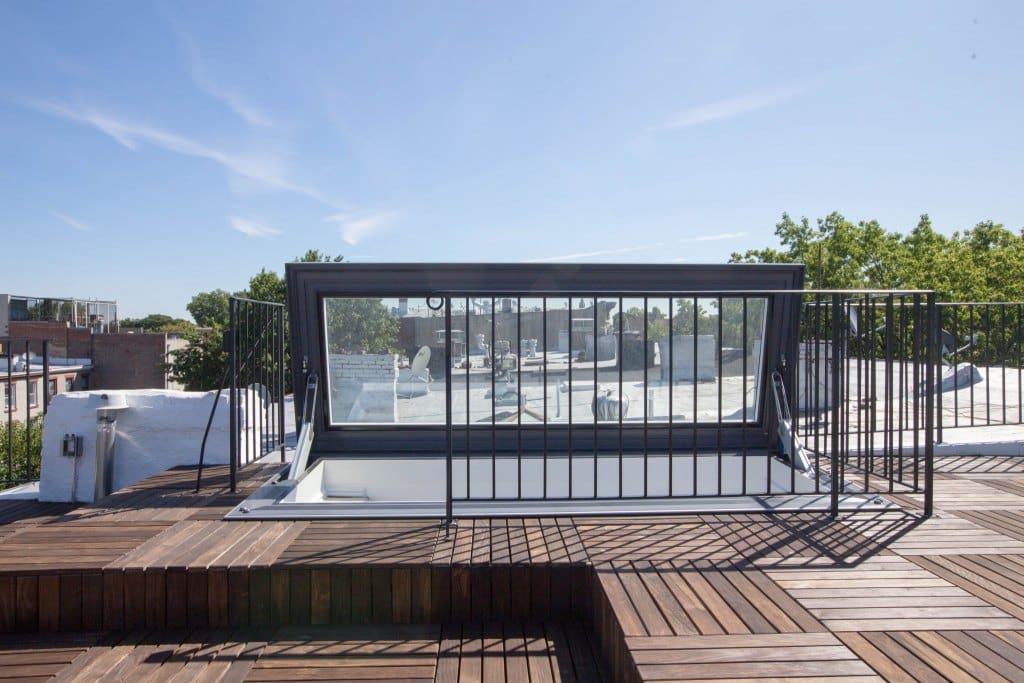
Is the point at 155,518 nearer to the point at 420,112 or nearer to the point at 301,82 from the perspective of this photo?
the point at 301,82

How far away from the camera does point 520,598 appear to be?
206 centimetres

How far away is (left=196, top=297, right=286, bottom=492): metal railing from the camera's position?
124 inches

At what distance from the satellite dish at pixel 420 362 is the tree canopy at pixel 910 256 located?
28149mm

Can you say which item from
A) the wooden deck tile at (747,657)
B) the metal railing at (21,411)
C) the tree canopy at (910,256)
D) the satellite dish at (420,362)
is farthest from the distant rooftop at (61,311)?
the tree canopy at (910,256)

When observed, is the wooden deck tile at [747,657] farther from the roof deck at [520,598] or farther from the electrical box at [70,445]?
the electrical box at [70,445]

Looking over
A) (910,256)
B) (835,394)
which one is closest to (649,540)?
(835,394)

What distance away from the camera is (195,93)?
9867mm

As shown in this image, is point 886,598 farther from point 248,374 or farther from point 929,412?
point 248,374

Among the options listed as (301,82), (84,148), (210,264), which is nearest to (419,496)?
(301,82)

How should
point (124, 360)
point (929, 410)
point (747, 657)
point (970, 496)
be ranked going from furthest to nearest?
point (124, 360), point (970, 496), point (929, 410), point (747, 657)

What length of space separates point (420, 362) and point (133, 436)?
7.08ft

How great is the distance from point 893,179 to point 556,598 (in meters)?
30.4

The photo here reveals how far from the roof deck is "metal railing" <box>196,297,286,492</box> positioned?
750mm

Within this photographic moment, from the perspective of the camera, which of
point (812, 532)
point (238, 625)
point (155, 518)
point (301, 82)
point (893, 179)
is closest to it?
point (238, 625)
